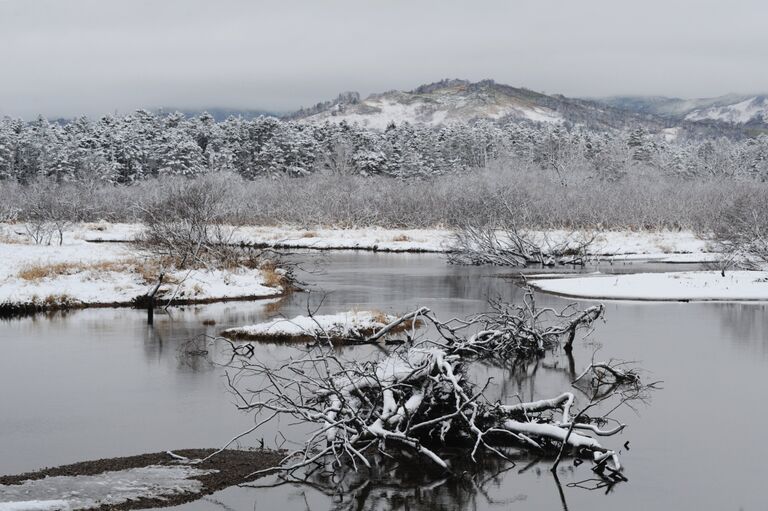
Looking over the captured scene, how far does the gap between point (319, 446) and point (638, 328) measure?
14623mm

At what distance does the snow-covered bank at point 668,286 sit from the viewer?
3222 cm

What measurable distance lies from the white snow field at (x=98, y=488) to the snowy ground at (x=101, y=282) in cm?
1948

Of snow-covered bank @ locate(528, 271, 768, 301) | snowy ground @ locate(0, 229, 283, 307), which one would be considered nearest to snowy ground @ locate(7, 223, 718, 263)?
snow-covered bank @ locate(528, 271, 768, 301)

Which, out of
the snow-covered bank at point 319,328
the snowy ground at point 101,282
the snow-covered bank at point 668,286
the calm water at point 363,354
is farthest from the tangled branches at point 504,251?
the snow-covered bank at point 319,328

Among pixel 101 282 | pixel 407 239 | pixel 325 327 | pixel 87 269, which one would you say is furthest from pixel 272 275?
pixel 407 239

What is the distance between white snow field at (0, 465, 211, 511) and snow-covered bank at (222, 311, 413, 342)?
10.9 metres

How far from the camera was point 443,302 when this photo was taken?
98.6 feet

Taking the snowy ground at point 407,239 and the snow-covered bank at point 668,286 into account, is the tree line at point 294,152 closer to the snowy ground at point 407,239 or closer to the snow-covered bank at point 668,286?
the snowy ground at point 407,239

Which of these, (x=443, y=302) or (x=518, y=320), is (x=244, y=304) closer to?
(x=443, y=302)

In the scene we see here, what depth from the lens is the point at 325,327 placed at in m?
22.9

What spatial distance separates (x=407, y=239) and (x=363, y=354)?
4139 cm

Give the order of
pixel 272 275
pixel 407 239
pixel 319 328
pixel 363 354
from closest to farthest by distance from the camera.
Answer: pixel 363 354 → pixel 319 328 → pixel 272 275 → pixel 407 239

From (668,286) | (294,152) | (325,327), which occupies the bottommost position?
(325,327)

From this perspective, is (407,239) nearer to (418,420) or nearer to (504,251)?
(504,251)
